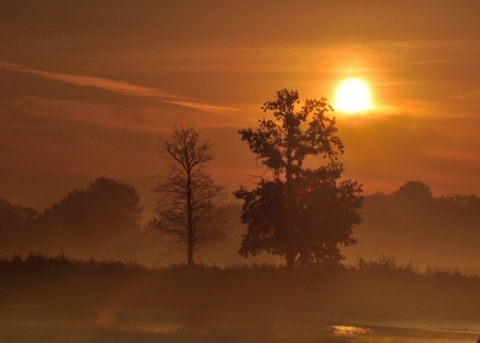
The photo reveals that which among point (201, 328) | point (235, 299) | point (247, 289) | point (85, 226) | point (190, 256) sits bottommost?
point (201, 328)

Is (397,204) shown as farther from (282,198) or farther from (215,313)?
(215,313)

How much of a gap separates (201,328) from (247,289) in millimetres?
13501

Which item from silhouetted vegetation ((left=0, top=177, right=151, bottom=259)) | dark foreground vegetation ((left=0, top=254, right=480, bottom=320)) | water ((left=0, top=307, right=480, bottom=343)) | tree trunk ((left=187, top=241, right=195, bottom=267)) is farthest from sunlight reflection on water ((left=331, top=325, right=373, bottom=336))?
silhouetted vegetation ((left=0, top=177, right=151, bottom=259))

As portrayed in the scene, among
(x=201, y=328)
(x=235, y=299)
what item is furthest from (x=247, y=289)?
(x=201, y=328)

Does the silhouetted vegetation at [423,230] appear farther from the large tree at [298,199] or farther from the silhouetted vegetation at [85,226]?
the large tree at [298,199]

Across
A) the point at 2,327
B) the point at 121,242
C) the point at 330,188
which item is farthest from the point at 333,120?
the point at 121,242

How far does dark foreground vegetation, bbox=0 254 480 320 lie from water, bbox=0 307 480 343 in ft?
12.9

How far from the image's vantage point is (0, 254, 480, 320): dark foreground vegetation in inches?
1919

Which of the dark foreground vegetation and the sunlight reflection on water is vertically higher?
the dark foreground vegetation

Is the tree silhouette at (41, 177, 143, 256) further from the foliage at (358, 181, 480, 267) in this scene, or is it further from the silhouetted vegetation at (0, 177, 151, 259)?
the foliage at (358, 181, 480, 267)

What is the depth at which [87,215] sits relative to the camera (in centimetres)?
13250

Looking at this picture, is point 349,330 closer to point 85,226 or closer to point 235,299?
point 235,299

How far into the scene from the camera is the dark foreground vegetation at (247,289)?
160 feet

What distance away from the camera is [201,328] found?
124 ft
